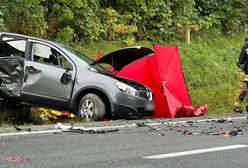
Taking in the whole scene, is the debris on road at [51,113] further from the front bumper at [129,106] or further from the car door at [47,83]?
the front bumper at [129,106]

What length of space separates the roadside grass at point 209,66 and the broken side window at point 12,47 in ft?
4.53

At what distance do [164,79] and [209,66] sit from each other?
6961 millimetres

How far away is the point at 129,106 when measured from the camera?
33.3ft

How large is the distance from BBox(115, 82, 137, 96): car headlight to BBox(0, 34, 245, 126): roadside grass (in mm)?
2081

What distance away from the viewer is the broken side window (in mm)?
10305

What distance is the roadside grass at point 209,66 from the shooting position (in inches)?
588

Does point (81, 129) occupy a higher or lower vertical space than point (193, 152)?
higher

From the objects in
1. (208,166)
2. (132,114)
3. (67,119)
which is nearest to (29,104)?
(67,119)

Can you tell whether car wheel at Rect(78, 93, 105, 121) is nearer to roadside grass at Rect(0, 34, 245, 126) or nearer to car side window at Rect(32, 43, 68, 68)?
car side window at Rect(32, 43, 68, 68)

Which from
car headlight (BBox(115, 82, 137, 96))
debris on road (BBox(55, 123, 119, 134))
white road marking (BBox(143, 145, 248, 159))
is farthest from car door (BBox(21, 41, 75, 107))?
white road marking (BBox(143, 145, 248, 159))

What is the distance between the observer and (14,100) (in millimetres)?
10078

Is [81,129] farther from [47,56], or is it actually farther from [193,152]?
[193,152]

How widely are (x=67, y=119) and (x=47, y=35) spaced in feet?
22.3

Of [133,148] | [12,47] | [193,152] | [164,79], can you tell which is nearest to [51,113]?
[12,47]
